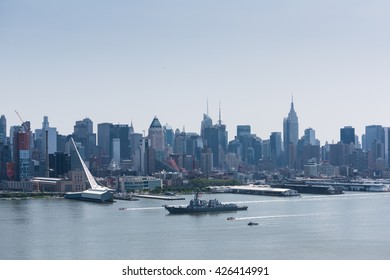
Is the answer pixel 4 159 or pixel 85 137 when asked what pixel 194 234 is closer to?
pixel 4 159

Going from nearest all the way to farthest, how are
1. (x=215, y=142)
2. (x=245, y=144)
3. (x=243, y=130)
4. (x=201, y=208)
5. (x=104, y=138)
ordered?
(x=201, y=208)
(x=104, y=138)
(x=215, y=142)
(x=245, y=144)
(x=243, y=130)

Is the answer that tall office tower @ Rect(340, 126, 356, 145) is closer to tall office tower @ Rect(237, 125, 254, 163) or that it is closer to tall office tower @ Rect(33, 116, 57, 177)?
tall office tower @ Rect(237, 125, 254, 163)

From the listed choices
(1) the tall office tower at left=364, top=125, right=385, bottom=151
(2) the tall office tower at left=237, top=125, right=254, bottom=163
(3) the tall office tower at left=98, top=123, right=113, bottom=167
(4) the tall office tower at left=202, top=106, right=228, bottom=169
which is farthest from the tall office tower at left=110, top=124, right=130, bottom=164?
(1) the tall office tower at left=364, top=125, right=385, bottom=151

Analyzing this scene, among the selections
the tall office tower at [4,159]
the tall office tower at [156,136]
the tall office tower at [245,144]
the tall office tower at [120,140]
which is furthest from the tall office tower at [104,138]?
the tall office tower at [4,159]

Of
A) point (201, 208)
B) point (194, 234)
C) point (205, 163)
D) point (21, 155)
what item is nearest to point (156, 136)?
point (205, 163)

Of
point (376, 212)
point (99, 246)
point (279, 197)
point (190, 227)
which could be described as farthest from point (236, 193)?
point (99, 246)

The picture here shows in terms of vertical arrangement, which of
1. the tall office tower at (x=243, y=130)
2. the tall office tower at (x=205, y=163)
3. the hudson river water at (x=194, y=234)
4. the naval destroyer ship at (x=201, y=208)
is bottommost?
the hudson river water at (x=194, y=234)

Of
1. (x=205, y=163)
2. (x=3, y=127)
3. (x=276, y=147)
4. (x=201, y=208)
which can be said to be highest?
(x=3, y=127)

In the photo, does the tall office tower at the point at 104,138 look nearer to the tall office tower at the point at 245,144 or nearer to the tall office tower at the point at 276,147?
the tall office tower at the point at 245,144
